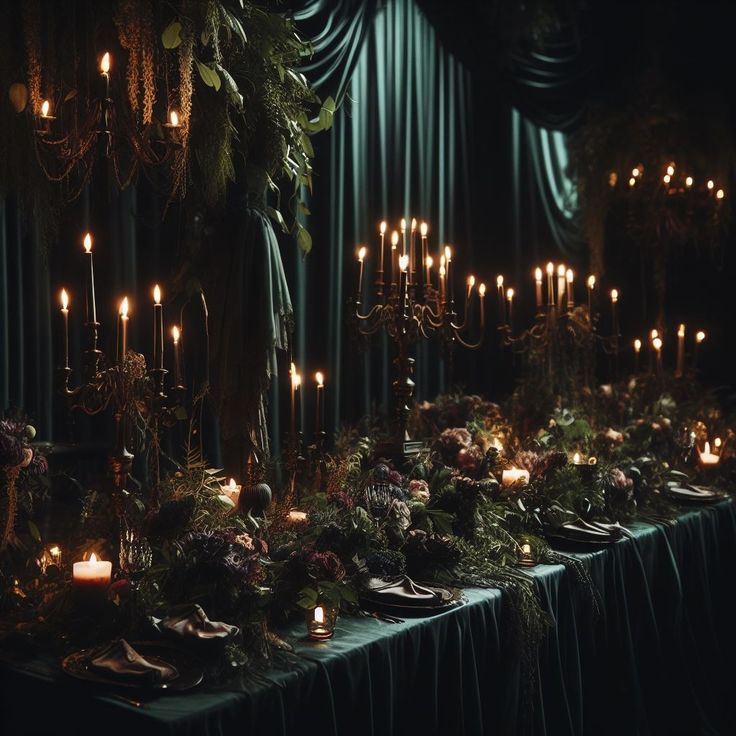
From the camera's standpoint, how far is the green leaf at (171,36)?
2533mm

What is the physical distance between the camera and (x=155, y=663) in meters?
1.80

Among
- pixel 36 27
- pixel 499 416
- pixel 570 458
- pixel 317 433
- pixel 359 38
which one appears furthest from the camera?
pixel 359 38

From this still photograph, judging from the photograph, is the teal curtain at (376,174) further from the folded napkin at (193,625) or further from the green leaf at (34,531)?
the folded napkin at (193,625)

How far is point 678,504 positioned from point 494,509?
1201 mm

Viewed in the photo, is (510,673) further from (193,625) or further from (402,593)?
(193,625)

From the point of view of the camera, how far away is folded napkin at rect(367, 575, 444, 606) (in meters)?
2.26

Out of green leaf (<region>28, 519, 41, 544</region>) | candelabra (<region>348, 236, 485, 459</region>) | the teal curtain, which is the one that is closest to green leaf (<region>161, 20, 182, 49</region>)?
candelabra (<region>348, 236, 485, 459</region>)

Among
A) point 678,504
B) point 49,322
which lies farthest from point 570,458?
point 49,322

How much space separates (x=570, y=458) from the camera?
3586 mm

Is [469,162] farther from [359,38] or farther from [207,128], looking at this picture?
[207,128]

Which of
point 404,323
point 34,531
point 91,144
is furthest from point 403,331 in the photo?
point 34,531

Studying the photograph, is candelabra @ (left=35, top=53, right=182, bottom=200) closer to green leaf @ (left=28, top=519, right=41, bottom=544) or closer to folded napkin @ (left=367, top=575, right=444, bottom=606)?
green leaf @ (left=28, top=519, right=41, bottom=544)

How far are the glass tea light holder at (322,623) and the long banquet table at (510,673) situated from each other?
0.03 m

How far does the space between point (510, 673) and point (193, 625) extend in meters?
0.98
